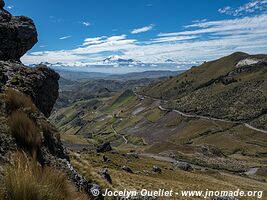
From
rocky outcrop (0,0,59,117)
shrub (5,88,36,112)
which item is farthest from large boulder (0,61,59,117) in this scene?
shrub (5,88,36,112)

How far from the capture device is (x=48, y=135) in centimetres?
1379

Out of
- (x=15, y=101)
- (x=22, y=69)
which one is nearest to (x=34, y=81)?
(x=22, y=69)

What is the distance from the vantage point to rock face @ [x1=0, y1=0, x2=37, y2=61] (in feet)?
80.7

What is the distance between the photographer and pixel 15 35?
84.7 ft

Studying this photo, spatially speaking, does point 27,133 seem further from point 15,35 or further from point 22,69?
point 15,35

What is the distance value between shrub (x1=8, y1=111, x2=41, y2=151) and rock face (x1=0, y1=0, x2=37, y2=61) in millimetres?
12918

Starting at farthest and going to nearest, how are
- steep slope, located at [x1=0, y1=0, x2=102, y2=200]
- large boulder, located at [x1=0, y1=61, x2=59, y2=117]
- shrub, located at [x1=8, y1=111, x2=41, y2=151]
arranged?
large boulder, located at [x1=0, y1=61, x2=59, y2=117] → shrub, located at [x1=8, y1=111, x2=41, y2=151] → steep slope, located at [x1=0, y1=0, x2=102, y2=200]

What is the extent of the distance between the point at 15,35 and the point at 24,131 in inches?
643

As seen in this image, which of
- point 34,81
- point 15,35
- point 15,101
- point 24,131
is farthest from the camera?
point 15,35

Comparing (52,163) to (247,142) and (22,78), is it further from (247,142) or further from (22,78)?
(247,142)

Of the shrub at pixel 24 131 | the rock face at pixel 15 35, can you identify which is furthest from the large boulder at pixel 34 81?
the rock face at pixel 15 35

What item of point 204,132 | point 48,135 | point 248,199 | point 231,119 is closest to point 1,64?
point 48,135

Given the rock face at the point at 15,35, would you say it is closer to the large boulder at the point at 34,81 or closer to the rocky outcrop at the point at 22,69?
the rocky outcrop at the point at 22,69

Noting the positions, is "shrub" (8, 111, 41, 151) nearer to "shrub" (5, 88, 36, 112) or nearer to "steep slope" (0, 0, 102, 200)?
"steep slope" (0, 0, 102, 200)
